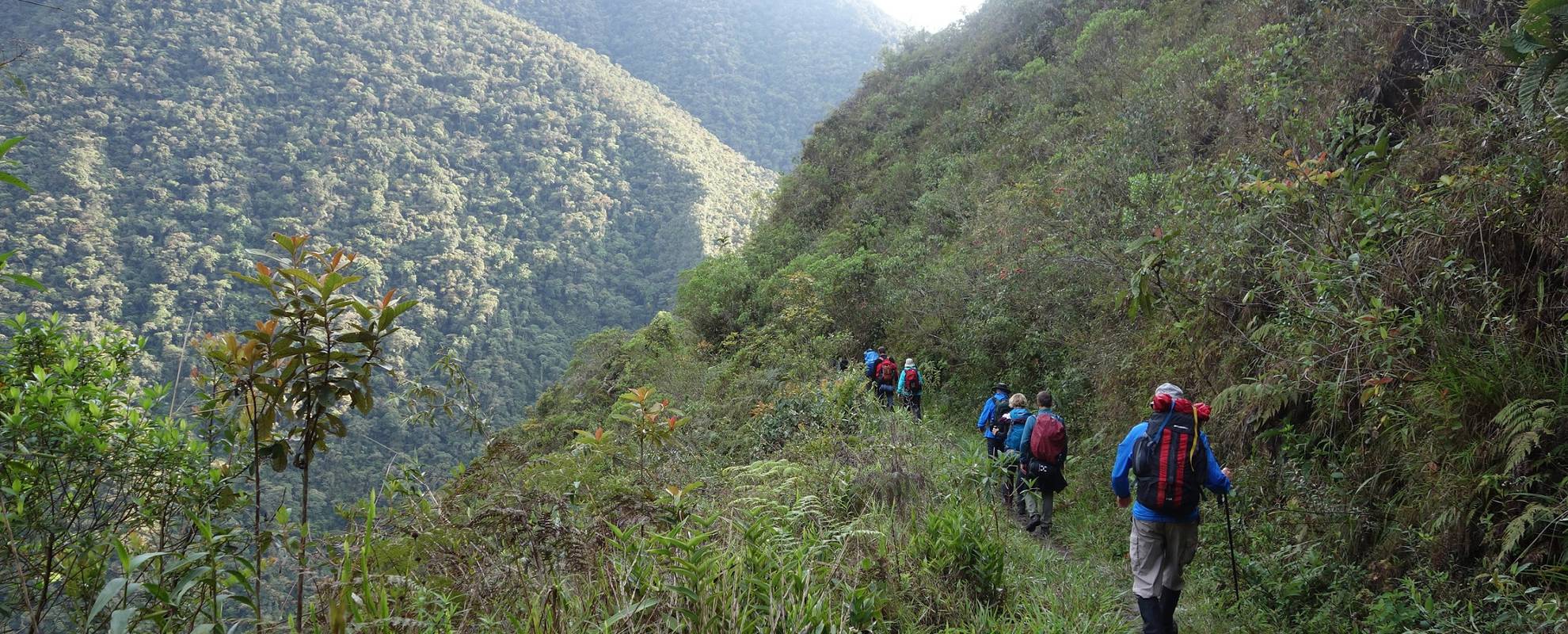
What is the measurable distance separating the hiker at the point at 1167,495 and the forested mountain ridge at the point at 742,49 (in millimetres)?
94964

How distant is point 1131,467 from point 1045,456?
209 centimetres

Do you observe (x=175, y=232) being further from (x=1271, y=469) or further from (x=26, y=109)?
(x=1271, y=469)

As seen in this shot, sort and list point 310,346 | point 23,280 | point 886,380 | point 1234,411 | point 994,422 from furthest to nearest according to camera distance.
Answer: point 886,380 → point 994,422 → point 1234,411 → point 310,346 → point 23,280

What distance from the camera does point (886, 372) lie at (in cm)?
1098

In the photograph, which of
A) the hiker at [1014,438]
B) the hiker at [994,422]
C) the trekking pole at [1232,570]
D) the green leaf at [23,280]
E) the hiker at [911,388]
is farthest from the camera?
the hiker at [911,388]

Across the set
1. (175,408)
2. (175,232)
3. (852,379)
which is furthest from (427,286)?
(175,408)

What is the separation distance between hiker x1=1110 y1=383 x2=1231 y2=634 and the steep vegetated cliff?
0.91 ft

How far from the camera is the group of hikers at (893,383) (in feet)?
34.5

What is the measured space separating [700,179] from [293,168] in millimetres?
32696

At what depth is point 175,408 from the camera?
130 inches

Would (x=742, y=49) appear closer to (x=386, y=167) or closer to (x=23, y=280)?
(x=386, y=167)

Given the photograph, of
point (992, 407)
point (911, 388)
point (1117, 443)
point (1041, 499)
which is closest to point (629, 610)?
point (1041, 499)

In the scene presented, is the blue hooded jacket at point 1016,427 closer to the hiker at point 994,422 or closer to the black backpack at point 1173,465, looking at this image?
the hiker at point 994,422

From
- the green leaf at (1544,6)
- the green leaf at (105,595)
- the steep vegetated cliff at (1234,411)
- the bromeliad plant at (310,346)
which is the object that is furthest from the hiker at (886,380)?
the green leaf at (105,595)
